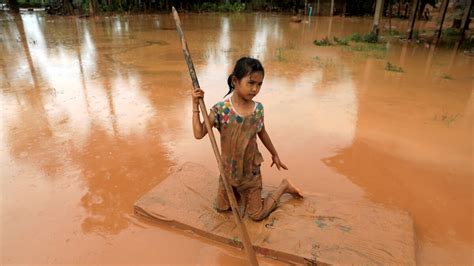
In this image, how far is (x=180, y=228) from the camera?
2.45 metres

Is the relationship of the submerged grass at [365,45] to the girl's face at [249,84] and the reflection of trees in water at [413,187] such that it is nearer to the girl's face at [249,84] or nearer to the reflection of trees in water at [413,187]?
the reflection of trees in water at [413,187]

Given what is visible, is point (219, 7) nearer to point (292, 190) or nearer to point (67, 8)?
point (67, 8)

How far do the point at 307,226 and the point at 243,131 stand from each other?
797 mm

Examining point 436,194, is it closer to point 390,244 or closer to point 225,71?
point 390,244

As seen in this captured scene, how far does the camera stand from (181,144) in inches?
153

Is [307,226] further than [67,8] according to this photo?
No

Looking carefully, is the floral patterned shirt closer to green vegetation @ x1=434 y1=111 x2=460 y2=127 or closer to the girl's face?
the girl's face

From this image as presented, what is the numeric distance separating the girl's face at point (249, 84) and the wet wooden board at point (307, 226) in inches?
35.9

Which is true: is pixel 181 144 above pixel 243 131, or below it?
below

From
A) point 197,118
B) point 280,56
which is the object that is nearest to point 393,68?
point 280,56

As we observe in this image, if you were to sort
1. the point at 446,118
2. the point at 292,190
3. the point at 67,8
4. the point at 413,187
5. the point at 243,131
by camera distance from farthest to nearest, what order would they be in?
the point at 67,8 < the point at 446,118 < the point at 413,187 < the point at 292,190 < the point at 243,131

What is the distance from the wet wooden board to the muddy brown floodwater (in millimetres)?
112

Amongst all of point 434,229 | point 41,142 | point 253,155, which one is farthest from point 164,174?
point 434,229

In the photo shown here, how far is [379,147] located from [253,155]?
216 cm
